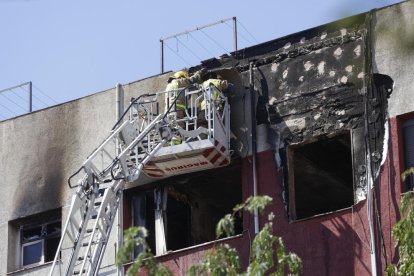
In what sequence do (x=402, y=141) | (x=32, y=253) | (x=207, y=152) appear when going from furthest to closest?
(x=32, y=253) < (x=207, y=152) < (x=402, y=141)

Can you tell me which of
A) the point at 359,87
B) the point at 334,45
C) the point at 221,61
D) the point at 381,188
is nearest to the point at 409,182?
the point at 381,188

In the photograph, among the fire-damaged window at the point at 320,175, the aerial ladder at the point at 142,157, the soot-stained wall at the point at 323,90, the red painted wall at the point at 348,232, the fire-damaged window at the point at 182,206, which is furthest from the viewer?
the fire-damaged window at the point at 182,206

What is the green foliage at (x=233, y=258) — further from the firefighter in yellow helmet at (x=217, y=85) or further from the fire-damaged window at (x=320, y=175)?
the firefighter in yellow helmet at (x=217, y=85)

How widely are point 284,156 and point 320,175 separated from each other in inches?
119

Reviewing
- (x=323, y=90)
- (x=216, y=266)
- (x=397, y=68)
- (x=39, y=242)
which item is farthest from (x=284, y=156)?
(x=216, y=266)

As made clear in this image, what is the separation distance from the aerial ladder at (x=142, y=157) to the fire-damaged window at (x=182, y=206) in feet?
2.27

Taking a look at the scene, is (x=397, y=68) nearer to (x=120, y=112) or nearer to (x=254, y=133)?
(x=254, y=133)

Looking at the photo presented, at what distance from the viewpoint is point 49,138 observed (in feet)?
57.1

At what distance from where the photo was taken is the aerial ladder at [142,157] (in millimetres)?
14305

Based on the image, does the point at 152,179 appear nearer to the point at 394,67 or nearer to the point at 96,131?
the point at 96,131

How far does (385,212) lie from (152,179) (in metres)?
4.47

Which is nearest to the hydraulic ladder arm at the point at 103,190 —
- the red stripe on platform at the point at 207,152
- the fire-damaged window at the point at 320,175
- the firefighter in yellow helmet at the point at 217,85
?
the red stripe on platform at the point at 207,152

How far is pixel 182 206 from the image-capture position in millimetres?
16750

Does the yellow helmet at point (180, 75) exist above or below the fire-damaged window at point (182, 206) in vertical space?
above
